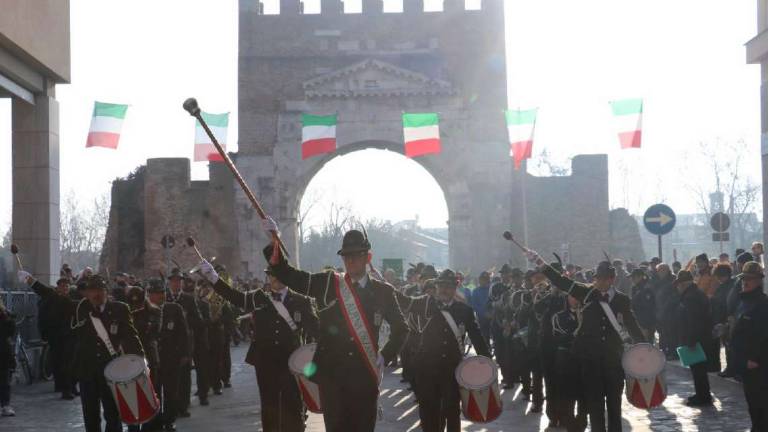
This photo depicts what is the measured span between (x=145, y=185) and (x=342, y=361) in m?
46.1

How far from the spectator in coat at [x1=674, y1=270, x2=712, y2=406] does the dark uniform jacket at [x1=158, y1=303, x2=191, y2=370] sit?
258 inches

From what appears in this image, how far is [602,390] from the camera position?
446 inches

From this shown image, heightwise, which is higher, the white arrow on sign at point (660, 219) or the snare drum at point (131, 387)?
the white arrow on sign at point (660, 219)

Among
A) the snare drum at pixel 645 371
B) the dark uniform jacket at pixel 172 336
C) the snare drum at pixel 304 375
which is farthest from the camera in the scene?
the dark uniform jacket at pixel 172 336

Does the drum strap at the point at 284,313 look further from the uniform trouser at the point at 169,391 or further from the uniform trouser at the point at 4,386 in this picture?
the uniform trouser at the point at 4,386

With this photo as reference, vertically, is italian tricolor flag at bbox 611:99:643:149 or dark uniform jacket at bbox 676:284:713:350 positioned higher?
italian tricolor flag at bbox 611:99:643:149

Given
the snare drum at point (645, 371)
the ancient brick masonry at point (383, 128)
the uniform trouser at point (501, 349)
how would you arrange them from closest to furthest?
1. the snare drum at point (645, 371)
2. the uniform trouser at point (501, 349)
3. the ancient brick masonry at point (383, 128)

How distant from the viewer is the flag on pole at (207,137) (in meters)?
39.9

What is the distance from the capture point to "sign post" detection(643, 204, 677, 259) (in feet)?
69.2

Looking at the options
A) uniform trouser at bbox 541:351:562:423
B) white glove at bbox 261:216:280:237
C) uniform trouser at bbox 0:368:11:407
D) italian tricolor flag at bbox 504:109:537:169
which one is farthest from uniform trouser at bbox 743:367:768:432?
italian tricolor flag at bbox 504:109:537:169

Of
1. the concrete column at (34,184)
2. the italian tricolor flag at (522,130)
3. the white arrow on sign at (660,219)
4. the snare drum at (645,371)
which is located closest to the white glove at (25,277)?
the snare drum at (645,371)

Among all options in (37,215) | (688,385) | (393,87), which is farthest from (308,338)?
(393,87)

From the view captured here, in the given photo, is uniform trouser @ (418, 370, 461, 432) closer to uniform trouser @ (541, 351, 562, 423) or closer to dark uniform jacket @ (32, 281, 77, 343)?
uniform trouser @ (541, 351, 562, 423)

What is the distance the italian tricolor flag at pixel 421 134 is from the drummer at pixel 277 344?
29.7 meters
